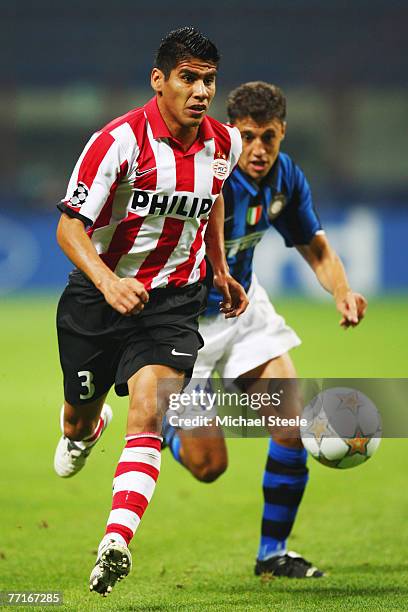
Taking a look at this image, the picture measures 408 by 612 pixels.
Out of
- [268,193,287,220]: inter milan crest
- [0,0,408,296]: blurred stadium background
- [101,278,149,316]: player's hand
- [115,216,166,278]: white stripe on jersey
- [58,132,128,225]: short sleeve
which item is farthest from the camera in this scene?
[0,0,408,296]: blurred stadium background

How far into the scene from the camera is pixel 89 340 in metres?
4.36

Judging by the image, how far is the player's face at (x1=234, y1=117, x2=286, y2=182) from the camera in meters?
5.01

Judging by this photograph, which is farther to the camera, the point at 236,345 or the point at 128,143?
the point at 236,345

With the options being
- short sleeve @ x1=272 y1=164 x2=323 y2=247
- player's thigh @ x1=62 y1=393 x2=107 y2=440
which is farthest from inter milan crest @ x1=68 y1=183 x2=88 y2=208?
short sleeve @ x1=272 y1=164 x2=323 y2=247

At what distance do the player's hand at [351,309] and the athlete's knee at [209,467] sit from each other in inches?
40.3

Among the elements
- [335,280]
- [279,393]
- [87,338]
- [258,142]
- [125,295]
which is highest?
[258,142]

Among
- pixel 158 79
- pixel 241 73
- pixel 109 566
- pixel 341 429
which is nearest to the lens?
pixel 109 566

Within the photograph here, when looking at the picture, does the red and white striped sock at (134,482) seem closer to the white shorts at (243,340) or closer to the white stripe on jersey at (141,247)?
the white stripe on jersey at (141,247)

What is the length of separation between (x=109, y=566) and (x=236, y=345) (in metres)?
2.15

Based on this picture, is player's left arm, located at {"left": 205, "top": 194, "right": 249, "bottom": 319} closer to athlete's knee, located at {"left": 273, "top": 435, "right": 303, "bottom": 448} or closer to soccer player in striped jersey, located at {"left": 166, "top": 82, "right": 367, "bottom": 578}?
soccer player in striped jersey, located at {"left": 166, "top": 82, "right": 367, "bottom": 578}

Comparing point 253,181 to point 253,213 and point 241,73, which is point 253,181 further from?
point 241,73

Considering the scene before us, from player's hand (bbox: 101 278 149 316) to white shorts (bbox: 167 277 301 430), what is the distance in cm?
172

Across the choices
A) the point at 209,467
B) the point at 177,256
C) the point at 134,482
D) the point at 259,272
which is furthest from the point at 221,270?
the point at 259,272

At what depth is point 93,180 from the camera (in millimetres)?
3939
